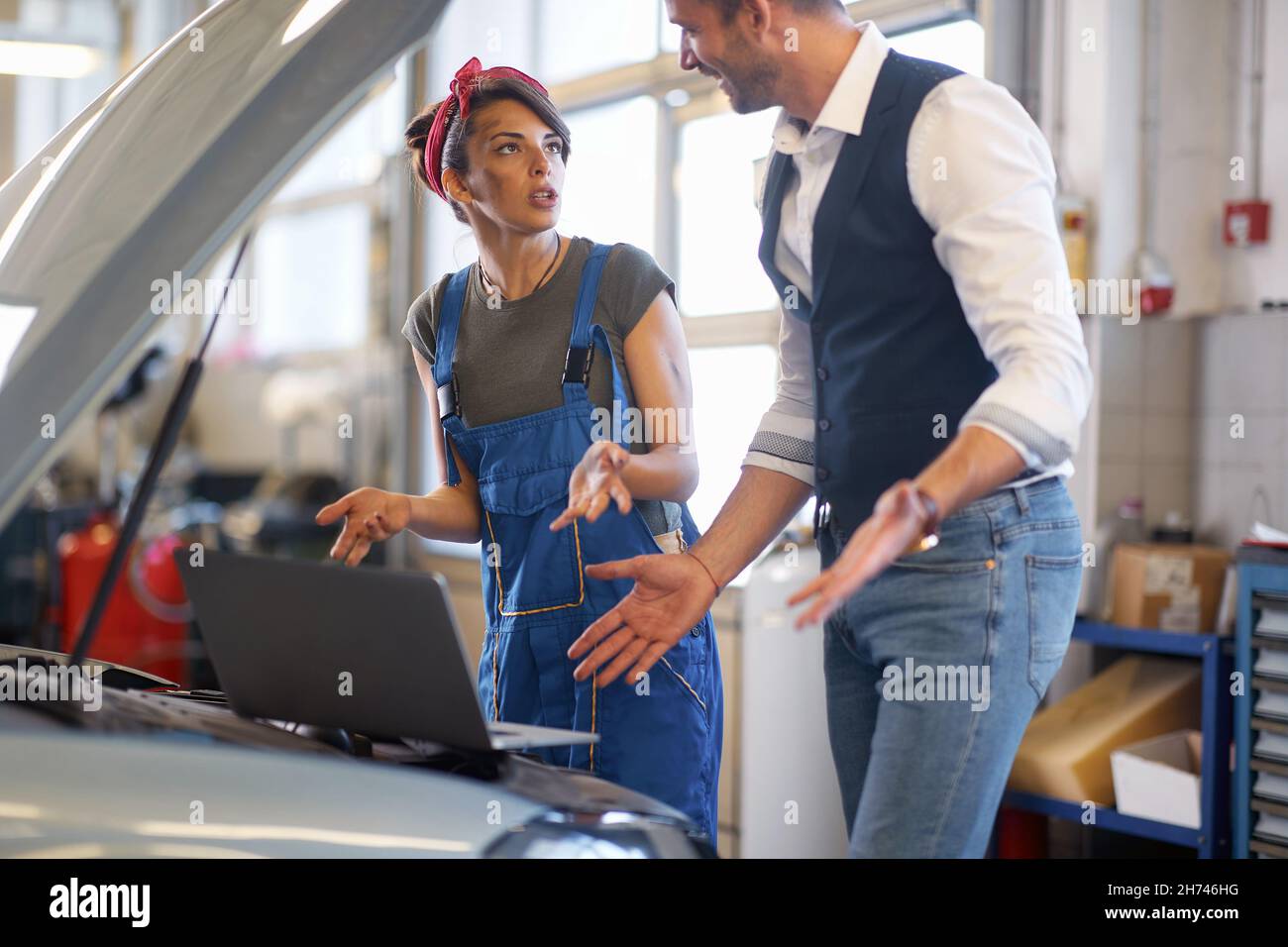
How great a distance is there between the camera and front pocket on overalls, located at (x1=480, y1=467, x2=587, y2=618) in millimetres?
1210

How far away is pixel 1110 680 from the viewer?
2697mm

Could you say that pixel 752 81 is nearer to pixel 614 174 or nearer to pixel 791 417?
pixel 791 417

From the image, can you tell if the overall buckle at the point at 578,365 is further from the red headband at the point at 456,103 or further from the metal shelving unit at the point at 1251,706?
the metal shelving unit at the point at 1251,706

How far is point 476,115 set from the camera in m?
1.17

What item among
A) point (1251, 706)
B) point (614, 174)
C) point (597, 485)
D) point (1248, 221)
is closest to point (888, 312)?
point (597, 485)

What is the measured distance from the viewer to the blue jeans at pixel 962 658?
3.05 ft

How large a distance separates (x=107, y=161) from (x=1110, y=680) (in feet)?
7.87

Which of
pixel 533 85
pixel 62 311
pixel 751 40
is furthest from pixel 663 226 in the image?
pixel 62 311

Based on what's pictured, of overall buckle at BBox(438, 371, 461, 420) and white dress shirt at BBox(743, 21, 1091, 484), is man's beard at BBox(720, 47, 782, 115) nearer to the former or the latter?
white dress shirt at BBox(743, 21, 1091, 484)

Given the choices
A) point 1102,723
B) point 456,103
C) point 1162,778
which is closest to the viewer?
point 456,103

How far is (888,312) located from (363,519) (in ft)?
1.61

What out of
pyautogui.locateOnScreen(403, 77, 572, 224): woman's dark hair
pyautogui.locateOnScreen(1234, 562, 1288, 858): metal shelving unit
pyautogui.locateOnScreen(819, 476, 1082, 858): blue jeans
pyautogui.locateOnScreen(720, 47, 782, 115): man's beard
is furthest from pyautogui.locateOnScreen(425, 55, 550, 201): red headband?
pyautogui.locateOnScreen(1234, 562, 1288, 858): metal shelving unit

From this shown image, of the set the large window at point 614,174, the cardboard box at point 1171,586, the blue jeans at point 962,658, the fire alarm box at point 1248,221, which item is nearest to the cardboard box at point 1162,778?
the cardboard box at point 1171,586

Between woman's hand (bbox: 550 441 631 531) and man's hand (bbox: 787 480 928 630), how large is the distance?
0.25m
